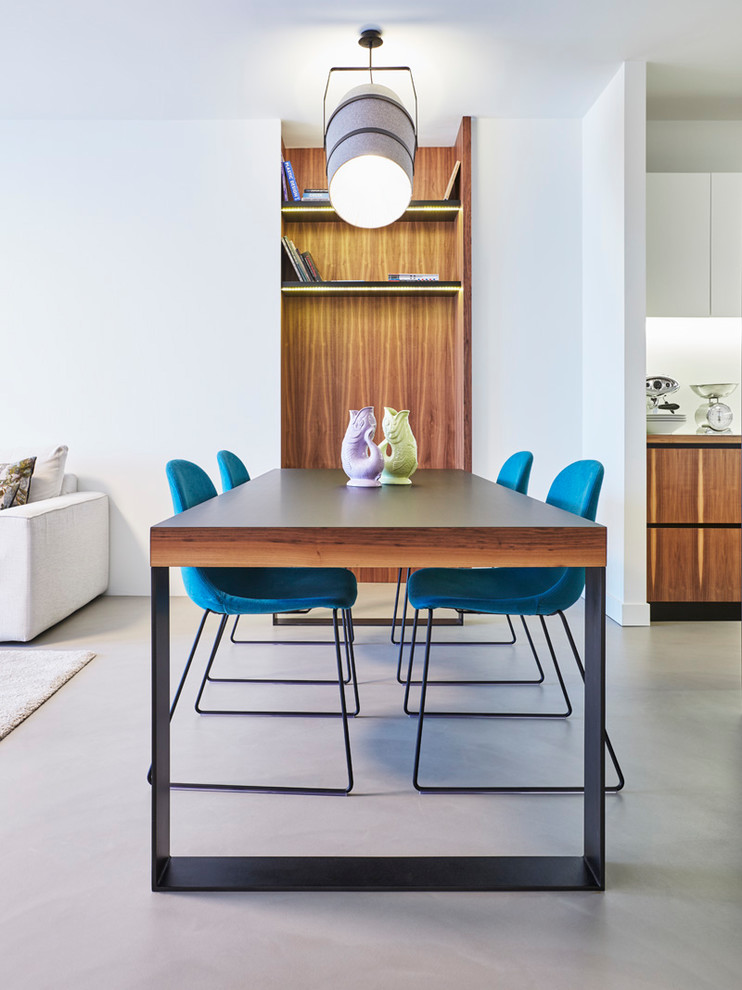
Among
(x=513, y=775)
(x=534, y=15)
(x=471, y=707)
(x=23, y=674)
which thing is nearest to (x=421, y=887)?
(x=513, y=775)

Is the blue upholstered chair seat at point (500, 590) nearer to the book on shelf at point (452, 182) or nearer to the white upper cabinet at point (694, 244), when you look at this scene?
the white upper cabinet at point (694, 244)

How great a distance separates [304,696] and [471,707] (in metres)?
0.57

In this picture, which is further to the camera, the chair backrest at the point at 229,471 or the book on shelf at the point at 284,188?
the book on shelf at the point at 284,188

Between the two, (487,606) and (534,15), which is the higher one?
(534,15)

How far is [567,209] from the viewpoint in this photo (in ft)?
14.2

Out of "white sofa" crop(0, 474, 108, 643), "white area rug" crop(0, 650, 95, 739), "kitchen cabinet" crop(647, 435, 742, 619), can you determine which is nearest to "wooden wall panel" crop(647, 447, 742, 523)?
"kitchen cabinet" crop(647, 435, 742, 619)

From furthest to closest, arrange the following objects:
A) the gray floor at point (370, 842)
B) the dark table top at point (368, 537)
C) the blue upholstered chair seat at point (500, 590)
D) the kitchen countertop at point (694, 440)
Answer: the kitchen countertop at point (694, 440), the blue upholstered chair seat at point (500, 590), the dark table top at point (368, 537), the gray floor at point (370, 842)

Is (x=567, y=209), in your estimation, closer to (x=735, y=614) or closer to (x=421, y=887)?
(x=735, y=614)

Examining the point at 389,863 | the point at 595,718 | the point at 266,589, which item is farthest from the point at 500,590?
the point at 389,863

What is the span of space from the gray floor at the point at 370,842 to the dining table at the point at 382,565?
0.14 ft

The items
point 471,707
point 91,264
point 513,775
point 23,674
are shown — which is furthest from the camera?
point 91,264

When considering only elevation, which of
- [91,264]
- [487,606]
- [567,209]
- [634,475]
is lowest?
[487,606]

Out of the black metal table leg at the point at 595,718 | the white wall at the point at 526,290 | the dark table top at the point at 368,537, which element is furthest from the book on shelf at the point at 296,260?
the black metal table leg at the point at 595,718

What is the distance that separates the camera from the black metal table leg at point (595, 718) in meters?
1.44
